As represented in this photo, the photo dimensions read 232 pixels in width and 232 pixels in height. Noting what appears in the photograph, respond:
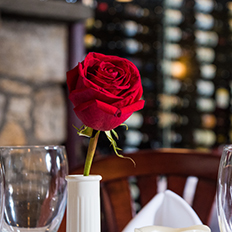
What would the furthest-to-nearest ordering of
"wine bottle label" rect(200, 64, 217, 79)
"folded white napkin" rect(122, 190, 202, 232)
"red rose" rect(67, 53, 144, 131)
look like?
"wine bottle label" rect(200, 64, 217, 79), "folded white napkin" rect(122, 190, 202, 232), "red rose" rect(67, 53, 144, 131)

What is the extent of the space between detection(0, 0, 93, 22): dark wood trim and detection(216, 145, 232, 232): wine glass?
150 cm

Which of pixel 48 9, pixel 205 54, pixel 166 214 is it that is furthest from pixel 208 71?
pixel 166 214

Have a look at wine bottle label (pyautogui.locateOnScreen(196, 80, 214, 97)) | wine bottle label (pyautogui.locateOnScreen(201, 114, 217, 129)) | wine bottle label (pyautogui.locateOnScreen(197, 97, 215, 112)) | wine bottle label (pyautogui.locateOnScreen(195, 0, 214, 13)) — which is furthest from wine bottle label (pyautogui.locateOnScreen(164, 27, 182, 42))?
wine bottle label (pyautogui.locateOnScreen(201, 114, 217, 129))

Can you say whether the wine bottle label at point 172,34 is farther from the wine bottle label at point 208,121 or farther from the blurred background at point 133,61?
the wine bottle label at point 208,121

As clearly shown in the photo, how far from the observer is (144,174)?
892 mm

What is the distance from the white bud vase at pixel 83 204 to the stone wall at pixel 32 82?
142 cm

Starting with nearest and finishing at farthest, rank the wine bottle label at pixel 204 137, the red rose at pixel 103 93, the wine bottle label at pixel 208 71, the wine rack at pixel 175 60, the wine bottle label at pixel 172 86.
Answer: the red rose at pixel 103 93
the wine rack at pixel 175 60
the wine bottle label at pixel 172 86
the wine bottle label at pixel 204 137
the wine bottle label at pixel 208 71

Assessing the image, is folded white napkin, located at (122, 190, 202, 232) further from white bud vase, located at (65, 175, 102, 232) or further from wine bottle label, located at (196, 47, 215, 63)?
wine bottle label, located at (196, 47, 215, 63)

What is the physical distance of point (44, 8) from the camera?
172 centimetres

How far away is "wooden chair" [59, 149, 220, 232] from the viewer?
860 millimetres

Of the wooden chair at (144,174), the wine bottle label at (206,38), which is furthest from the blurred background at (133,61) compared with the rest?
the wooden chair at (144,174)

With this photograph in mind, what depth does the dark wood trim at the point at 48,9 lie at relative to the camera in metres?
1.65

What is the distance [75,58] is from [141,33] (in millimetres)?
2046

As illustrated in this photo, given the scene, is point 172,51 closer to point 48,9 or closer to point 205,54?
point 205,54
